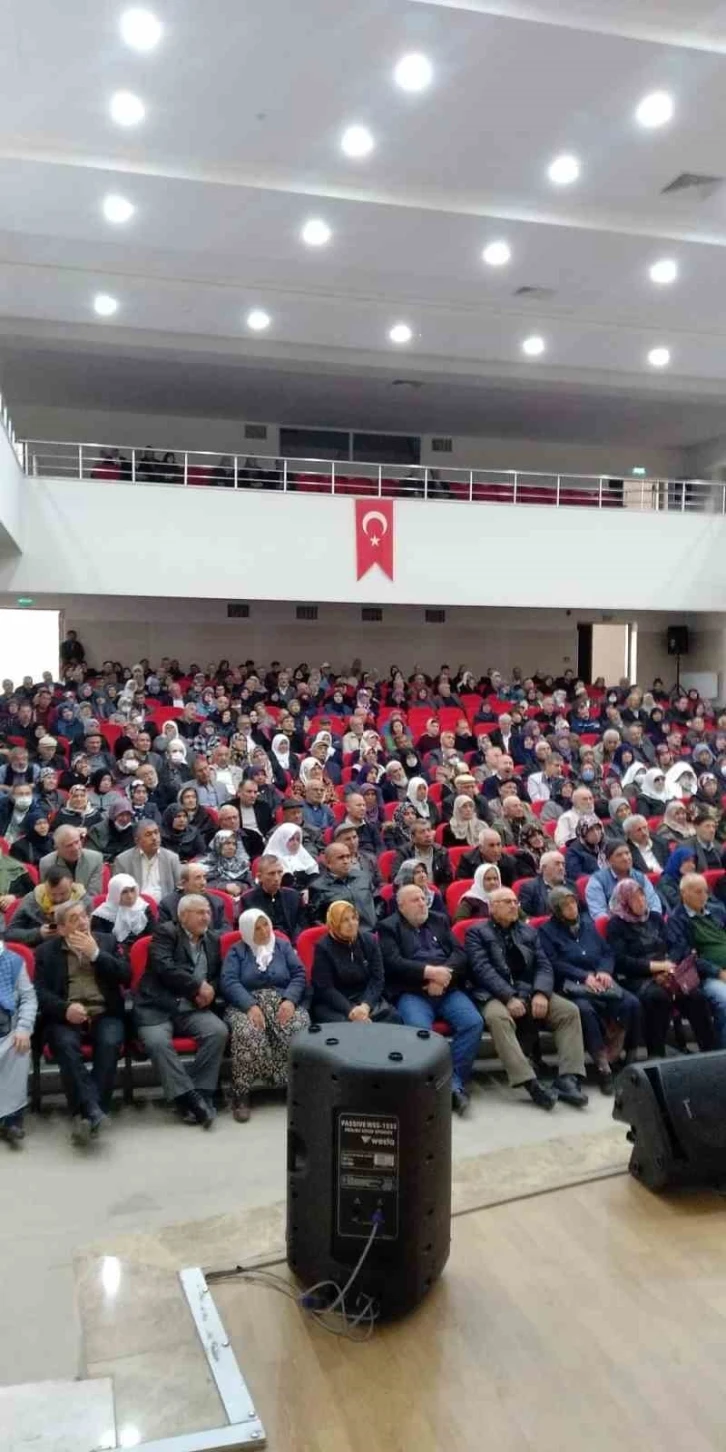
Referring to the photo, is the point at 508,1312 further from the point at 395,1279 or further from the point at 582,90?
the point at 582,90

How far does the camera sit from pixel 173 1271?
8.33ft

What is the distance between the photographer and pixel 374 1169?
2400mm

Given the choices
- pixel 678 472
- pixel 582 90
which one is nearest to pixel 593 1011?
pixel 582 90

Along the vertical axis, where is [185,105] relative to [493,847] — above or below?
above

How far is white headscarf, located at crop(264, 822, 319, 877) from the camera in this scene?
19.2ft

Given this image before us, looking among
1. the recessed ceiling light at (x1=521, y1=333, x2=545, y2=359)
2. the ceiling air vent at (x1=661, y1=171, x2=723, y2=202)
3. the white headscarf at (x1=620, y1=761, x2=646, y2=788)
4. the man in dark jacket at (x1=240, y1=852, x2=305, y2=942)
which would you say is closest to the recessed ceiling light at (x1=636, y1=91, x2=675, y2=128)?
the ceiling air vent at (x1=661, y1=171, x2=723, y2=202)

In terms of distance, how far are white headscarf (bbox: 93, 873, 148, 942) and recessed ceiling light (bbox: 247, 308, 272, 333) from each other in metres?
7.62

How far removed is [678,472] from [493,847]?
1282cm

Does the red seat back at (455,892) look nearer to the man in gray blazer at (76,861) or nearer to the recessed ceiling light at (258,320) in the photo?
the man in gray blazer at (76,861)

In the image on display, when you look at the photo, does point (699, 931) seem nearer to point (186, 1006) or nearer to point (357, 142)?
point (186, 1006)

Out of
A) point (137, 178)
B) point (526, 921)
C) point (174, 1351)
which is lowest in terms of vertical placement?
point (174, 1351)

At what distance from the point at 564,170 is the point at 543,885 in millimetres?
5667

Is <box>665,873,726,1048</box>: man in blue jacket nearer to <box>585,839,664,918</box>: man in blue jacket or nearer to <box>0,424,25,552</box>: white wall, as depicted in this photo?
A: <box>585,839,664,918</box>: man in blue jacket

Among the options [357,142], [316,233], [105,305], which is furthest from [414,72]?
[105,305]
